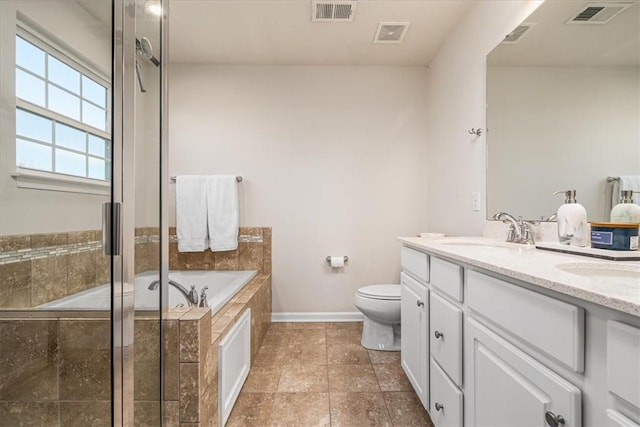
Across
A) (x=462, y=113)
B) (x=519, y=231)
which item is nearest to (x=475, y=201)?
(x=519, y=231)

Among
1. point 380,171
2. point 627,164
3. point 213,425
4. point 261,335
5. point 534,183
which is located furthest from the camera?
point 380,171

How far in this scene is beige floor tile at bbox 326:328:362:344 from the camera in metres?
2.29

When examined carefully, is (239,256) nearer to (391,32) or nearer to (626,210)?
(391,32)

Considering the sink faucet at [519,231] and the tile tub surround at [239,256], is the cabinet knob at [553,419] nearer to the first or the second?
the sink faucet at [519,231]

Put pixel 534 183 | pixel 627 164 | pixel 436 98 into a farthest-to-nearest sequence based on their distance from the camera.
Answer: pixel 436 98
pixel 534 183
pixel 627 164

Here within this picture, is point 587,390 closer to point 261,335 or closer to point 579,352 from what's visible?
point 579,352

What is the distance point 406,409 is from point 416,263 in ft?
2.43

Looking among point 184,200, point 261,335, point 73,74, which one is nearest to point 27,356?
point 73,74

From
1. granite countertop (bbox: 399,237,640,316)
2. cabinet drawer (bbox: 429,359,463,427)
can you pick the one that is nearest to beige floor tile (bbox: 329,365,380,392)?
cabinet drawer (bbox: 429,359,463,427)

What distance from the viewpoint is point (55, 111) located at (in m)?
1.30

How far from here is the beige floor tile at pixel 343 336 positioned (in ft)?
7.52

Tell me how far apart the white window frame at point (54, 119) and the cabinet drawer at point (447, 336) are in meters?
1.40

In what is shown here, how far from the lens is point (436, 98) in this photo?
2.56 meters

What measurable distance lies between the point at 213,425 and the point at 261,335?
3.36 ft
